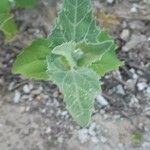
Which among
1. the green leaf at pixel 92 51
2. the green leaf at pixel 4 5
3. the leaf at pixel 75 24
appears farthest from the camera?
the green leaf at pixel 4 5

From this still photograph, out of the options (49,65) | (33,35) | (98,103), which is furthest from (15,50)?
(49,65)

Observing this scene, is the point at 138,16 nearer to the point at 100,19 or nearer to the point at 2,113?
the point at 100,19

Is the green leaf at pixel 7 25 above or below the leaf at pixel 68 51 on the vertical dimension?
below

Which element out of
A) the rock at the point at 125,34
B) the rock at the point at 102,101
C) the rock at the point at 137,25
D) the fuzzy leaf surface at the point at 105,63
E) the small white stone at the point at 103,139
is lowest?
the small white stone at the point at 103,139

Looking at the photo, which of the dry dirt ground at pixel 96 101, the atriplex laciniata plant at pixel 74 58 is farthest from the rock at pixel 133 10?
the atriplex laciniata plant at pixel 74 58

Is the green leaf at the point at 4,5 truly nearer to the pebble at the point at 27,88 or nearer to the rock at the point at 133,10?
the pebble at the point at 27,88

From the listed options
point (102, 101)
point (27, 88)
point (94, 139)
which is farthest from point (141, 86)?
point (27, 88)
